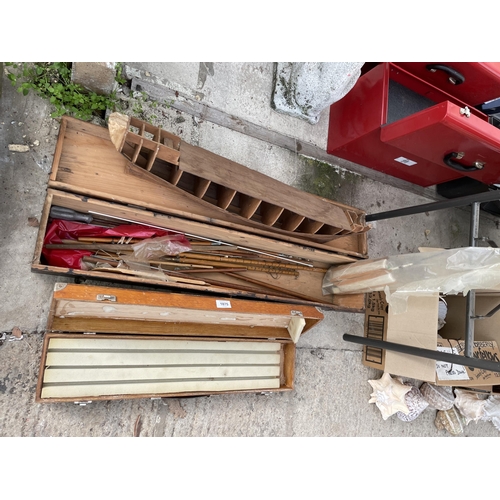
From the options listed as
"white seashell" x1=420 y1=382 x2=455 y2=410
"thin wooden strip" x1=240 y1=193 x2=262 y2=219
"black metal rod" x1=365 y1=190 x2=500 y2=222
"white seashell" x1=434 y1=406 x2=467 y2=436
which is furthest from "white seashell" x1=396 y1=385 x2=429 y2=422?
"thin wooden strip" x1=240 y1=193 x2=262 y2=219

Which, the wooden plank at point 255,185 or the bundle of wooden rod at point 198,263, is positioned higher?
the wooden plank at point 255,185

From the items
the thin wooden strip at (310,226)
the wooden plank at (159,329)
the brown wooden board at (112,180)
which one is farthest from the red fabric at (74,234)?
the thin wooden strip at (310,226)

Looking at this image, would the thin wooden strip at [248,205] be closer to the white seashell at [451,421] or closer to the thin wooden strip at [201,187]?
the thin wooden strip at [201,187]

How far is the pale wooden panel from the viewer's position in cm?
193

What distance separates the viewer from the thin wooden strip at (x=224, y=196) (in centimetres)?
215

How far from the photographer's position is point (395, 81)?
2.75 m

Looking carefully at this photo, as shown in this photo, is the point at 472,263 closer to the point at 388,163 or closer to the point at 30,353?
the point at 388,163

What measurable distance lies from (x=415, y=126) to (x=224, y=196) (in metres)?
1.28

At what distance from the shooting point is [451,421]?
3.15m

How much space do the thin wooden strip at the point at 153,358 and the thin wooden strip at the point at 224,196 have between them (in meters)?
0.90

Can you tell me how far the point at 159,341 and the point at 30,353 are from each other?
25.4 inches

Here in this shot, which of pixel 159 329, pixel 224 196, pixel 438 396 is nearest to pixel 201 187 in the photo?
pixel 224 196

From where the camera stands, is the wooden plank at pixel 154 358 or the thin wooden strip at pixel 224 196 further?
the thin wooden strip at pixel 224 196

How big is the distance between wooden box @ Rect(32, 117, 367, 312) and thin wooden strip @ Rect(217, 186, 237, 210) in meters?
0.11
